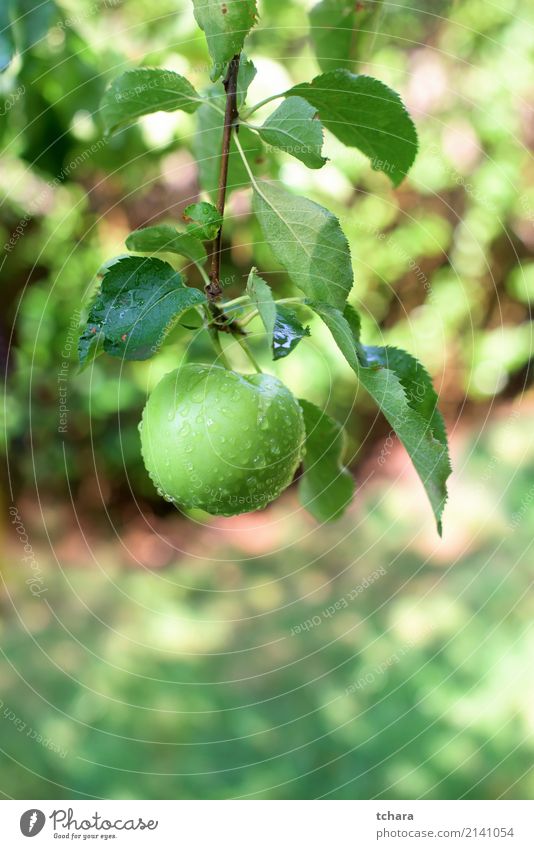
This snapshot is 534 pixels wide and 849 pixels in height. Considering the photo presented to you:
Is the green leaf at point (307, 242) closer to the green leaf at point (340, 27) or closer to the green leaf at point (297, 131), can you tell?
the green leaf at point (297, 131)

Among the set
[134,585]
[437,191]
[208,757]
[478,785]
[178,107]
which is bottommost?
[478,785]

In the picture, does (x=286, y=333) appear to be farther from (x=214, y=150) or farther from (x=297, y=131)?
(x=214, y=150)

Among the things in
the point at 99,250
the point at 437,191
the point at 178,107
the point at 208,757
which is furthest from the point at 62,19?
the point at 437,191

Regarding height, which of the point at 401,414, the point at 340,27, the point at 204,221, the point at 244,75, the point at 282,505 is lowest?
the point at 401,414

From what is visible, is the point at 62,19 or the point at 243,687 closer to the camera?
the point at 62,19

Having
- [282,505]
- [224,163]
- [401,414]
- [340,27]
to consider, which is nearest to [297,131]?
[224,163]

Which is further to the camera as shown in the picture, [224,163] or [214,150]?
[214,150]

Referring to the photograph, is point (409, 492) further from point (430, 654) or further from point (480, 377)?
point (430, 654)
